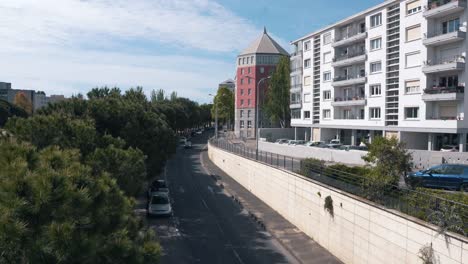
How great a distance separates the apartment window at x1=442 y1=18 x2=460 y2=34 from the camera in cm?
3728

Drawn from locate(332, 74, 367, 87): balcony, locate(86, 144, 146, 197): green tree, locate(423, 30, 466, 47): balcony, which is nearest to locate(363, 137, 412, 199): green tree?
locate(86, 144, 146, 197): green tree

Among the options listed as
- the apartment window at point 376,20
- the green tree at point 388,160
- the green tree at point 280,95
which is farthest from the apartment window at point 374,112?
the green tree at point 388,160

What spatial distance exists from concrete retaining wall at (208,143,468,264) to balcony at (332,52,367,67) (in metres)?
25.1

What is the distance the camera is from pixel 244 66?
3639 inches

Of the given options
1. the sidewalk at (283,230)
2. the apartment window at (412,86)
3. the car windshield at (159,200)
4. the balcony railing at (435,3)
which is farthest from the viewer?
the apartment window at (412,86)

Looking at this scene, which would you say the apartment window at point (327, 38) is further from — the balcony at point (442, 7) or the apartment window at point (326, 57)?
the balcony at point (442, 7)

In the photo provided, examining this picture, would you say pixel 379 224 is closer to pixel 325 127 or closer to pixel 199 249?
pixel 199 249

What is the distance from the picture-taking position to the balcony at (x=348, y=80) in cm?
4876

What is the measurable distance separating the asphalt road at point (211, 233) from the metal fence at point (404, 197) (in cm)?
382

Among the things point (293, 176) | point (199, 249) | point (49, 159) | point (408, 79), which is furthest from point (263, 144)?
point (49, 159)

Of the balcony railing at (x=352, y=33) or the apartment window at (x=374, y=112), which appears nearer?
the apartment window at (x=374, y=112)

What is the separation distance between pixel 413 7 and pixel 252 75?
50906 millimetres

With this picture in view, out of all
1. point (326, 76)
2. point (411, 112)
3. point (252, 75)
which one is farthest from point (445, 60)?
point (252, 75)

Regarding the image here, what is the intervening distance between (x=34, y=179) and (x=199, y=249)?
14.6m
